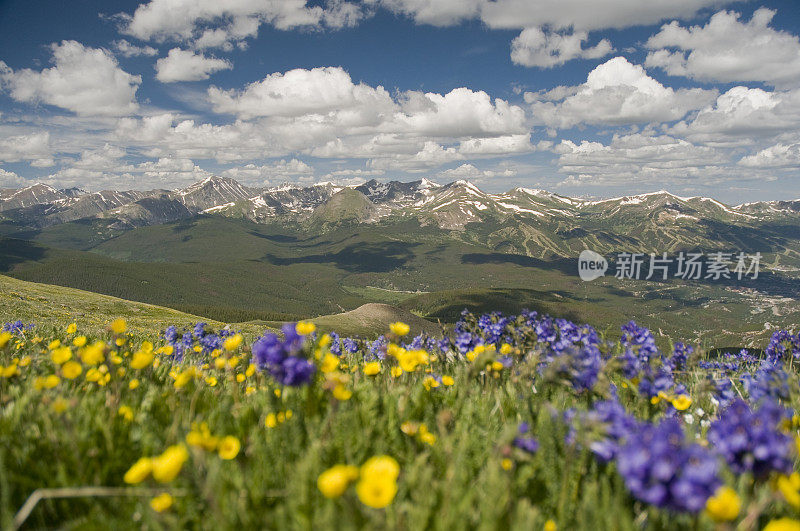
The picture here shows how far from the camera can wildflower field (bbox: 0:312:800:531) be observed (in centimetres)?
221

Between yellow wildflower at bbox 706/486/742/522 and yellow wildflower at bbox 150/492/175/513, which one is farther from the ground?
yellow wildflower at bbox 706/486/742/522

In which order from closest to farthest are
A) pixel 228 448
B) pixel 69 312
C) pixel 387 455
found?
pixel 228 448, pixel 387 455, pixel 69 312

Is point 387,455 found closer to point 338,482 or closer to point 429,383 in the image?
point 429,383

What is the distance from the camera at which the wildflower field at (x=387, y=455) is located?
7.25 feet

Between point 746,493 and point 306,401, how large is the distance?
3737 millimetres

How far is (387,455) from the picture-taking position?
3.57 m

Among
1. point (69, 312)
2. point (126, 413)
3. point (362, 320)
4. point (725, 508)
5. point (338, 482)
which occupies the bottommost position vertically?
point (362, 320)

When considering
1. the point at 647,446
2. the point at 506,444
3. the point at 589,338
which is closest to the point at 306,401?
the point at 506,444

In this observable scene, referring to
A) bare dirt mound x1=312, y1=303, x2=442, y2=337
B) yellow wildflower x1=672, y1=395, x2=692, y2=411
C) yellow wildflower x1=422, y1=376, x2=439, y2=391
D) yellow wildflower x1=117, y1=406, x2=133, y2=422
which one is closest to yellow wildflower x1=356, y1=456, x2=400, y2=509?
yellow wildflower x1=117, y1=406, x2=133, y2=422

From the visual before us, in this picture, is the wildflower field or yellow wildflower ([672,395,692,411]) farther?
yellow wildflower ([672,395,692,411])

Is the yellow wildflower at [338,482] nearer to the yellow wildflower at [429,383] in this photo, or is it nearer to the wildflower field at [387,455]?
the wildflower field at [387,455]

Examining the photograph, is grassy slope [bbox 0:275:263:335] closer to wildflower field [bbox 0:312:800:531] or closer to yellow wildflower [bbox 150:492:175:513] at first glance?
wildflower field [bbox 0:312:800:531]

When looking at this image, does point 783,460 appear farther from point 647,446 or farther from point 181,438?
point 181,438

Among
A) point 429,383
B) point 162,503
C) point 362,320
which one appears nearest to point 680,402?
point 429,383
